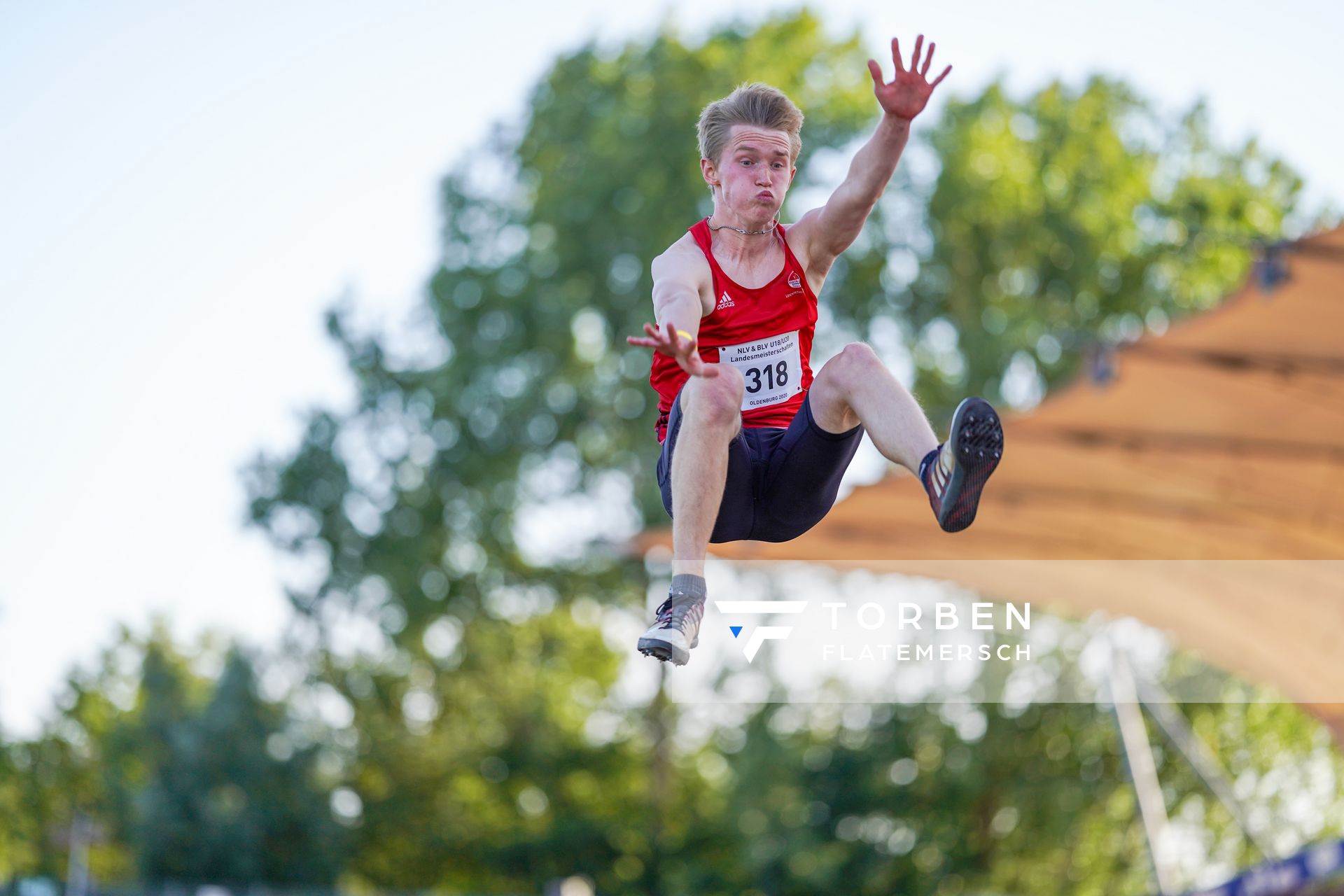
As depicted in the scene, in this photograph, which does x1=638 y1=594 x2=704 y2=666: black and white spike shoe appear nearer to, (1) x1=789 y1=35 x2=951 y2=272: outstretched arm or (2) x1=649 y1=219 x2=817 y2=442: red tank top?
(2) x1=649 y1=219 x2=817 y2=442: red tank top

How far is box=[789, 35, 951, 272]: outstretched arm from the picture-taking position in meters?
4.14

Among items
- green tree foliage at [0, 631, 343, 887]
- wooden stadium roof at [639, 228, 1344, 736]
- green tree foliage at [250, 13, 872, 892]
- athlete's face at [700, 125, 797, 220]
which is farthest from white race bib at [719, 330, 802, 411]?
green tree foliage at [0, 631, 343, 887]

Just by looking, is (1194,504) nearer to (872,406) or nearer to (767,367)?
(767,367)

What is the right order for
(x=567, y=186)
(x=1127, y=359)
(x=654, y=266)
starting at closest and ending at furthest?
(x=654, y=266) → (x=1127, y=359) → (x=567, y=186)

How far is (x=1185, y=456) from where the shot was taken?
40.7 ft

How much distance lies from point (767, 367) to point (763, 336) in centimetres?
12

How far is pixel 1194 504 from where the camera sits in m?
13.4

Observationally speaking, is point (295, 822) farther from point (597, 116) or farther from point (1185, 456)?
point (1185, 456)

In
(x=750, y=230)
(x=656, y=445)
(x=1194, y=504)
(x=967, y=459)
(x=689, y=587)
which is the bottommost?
(x=689, y=587)

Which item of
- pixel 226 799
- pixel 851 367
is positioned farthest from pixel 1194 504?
pixel 226 799

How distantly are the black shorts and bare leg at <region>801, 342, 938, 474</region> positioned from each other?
49 mm

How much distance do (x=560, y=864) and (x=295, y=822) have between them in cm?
605

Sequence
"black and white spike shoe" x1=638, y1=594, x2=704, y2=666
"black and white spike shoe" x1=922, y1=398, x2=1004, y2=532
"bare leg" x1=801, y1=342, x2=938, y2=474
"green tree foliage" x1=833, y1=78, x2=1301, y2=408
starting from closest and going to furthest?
"black and white spike shoe" x1=922, y1=398, x2=1004, y2=532 < "black and white spike shoe" x1=638, y1=594, x2=704, y2=666 < "bare leg" x1=801, y1=342, x2=938, y2=474 < "green tree foliage" x1=833, y1=78, x2=1301, y2=408

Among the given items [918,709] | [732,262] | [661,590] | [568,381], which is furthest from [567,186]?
[732,262]
